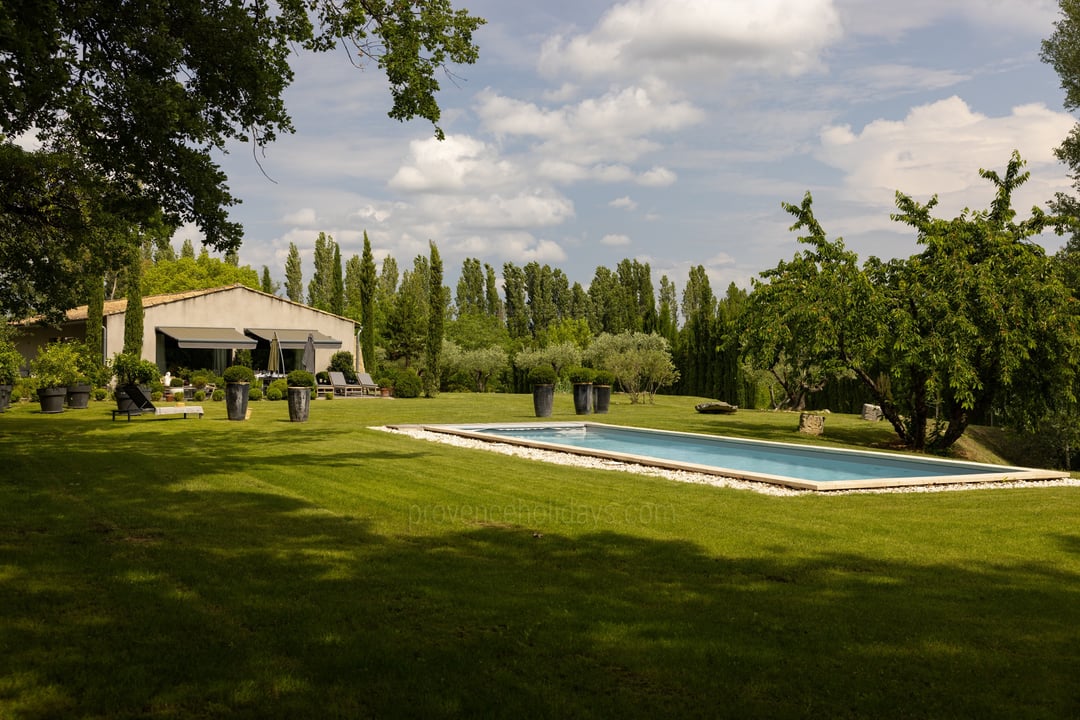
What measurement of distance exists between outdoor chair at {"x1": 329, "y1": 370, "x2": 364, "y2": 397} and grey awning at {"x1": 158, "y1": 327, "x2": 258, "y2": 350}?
447 centimetres

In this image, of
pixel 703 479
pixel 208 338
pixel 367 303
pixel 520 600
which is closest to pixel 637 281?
pixel 367 303

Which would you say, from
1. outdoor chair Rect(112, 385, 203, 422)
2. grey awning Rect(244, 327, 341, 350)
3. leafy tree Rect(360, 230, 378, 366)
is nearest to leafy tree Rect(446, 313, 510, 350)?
leafy tree Rect(360, 230, 378, 366)

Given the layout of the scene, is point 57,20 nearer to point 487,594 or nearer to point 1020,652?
point 487,594

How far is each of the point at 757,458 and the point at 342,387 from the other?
2057 centimetres

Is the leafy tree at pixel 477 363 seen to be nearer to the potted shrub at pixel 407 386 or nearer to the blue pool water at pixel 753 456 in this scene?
the potted shrub at pixel 407 386

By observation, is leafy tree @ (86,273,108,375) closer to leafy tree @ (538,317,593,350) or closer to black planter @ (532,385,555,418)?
black planter @ (532,385,555,418)

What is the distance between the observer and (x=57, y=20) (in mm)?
8016

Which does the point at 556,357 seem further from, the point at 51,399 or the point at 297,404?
the point at 51,399

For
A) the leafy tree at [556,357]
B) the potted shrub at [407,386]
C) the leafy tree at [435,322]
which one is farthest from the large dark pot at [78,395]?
the leafy tree at [556,357]

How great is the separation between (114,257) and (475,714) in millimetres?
13123

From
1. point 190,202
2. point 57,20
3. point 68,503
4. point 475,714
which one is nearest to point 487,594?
point 475,714

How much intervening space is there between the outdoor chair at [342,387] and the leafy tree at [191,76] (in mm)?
19880

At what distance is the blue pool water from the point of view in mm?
12547

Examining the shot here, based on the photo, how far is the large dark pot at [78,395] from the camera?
74.2 ft
